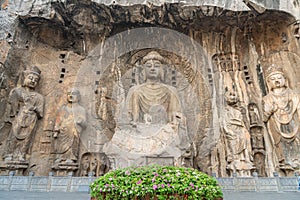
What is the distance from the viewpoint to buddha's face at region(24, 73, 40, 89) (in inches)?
253

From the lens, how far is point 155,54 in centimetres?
732

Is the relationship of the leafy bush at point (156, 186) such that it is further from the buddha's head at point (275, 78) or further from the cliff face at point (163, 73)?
the buddha's head at point (275, 78)

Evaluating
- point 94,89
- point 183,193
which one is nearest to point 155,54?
point 94,89

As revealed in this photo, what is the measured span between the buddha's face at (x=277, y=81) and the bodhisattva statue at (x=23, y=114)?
578cm

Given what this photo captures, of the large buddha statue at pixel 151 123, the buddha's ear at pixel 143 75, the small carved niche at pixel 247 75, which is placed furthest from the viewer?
the buddha's ear at pixel 143 75

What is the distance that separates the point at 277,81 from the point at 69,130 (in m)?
5.16

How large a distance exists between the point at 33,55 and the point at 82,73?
4.54ft

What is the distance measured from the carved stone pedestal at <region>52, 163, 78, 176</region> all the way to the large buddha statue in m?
0.96

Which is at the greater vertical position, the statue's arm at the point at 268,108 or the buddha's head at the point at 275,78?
the buddha's head at the point at 275,78

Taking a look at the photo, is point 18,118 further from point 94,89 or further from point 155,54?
point 155,54

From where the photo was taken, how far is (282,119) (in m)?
5.87

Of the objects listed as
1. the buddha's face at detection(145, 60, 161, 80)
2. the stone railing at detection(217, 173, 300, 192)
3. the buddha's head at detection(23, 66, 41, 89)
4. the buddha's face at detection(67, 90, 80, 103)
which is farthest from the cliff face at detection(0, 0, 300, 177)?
the stone railing at detection(217, 173, 300, 192)

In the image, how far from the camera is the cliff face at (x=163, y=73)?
19.2 feet

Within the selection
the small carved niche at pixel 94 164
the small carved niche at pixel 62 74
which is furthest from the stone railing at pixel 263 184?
the small carved niche at pixel 62 74
